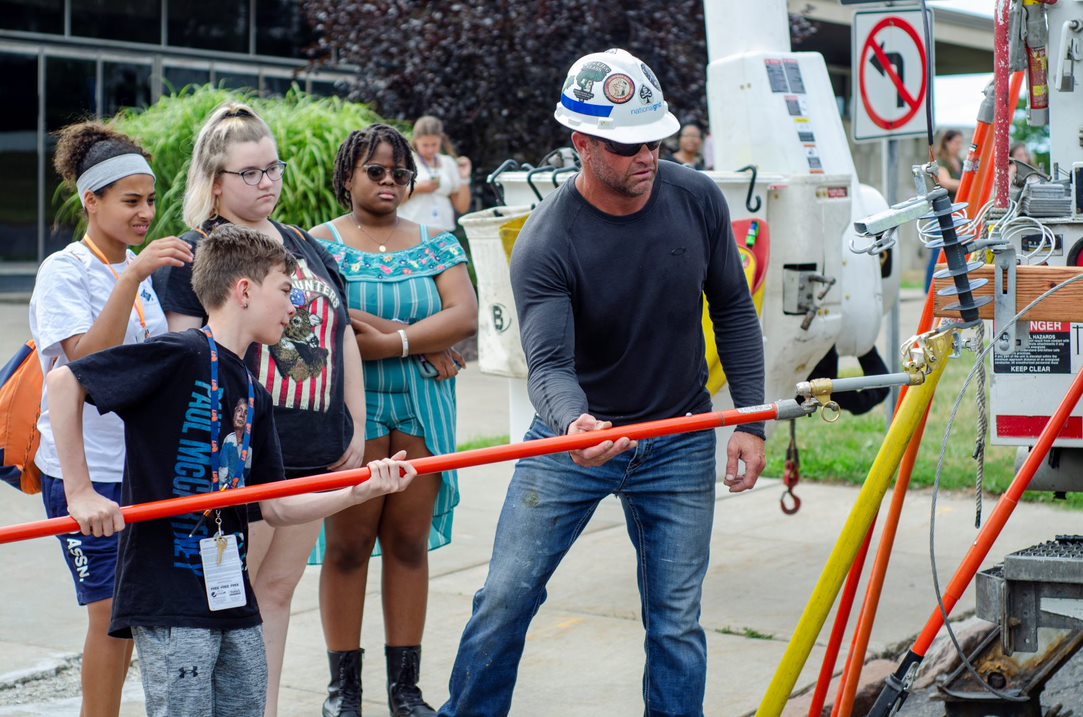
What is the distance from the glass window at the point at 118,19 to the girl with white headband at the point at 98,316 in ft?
48.4

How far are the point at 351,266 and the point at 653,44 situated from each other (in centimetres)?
875

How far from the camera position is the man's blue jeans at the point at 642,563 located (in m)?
3.69

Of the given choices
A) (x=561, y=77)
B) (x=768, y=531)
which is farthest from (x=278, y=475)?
(x=561, y=77)

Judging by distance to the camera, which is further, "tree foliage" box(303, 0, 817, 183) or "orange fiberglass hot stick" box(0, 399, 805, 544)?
"tree foliage" box(303, 0, 817, 183)

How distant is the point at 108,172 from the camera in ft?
12.8

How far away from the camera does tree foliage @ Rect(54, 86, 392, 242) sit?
36.8ft

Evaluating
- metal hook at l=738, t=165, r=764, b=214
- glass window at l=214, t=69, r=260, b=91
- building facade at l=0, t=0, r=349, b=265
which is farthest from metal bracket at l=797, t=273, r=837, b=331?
glass window at l=214, t=69, r=260, b=91

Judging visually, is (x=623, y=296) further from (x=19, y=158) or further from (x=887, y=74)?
(x=19, y=158)

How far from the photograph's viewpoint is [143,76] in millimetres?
18297

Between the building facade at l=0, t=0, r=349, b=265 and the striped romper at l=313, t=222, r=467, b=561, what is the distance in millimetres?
12121

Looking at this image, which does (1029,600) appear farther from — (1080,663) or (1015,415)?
(1080,663)

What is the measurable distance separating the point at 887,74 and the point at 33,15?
1315 cm

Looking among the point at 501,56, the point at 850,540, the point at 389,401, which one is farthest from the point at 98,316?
the point at 501,56

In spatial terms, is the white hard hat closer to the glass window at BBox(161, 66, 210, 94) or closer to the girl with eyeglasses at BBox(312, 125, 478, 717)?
the girl with eyeglasses at BBox(312, 125, 478, 717)
